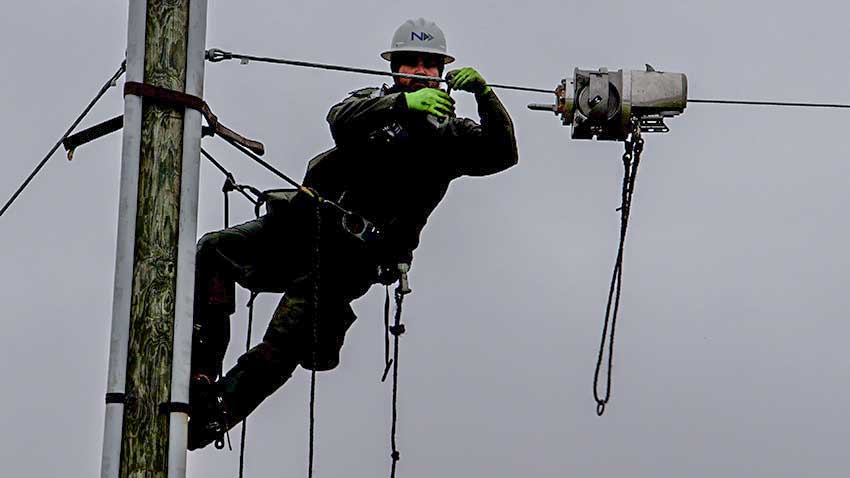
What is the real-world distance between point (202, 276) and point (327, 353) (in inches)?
35.4

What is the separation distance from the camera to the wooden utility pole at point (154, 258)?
639 centimetres

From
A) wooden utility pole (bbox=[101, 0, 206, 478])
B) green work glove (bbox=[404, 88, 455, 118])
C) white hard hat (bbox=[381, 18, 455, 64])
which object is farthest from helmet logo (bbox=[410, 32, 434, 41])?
wooden utility pole (bbox=[101, 0, 206, 478])

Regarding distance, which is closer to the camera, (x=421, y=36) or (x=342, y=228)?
(x=342, y=228)

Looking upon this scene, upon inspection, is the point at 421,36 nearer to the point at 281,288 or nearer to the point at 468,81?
the point at 468,81

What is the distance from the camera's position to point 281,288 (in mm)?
8984

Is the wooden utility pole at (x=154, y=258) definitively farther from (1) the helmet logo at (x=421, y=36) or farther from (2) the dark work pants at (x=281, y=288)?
(1) the helmet logo at (x=421, y=36)

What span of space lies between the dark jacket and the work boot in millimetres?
1188

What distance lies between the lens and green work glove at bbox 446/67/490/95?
8242 millimetres

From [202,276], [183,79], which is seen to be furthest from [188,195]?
[202,276]

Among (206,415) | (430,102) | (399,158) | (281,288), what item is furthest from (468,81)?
(206,415)

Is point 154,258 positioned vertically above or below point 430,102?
below

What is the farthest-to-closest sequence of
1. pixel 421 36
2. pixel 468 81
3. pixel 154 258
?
pixel 421 36
pixel 468 81
pixel 154 258

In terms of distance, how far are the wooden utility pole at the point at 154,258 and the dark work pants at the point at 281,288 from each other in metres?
1.81

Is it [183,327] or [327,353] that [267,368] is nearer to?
[327,353]
